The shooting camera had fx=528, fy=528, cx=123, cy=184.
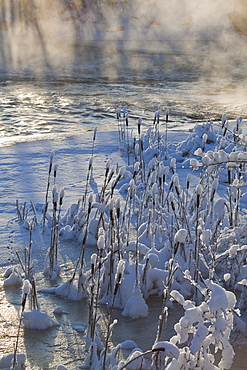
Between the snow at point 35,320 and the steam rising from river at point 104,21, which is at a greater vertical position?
the steam rising from river at point 104,21

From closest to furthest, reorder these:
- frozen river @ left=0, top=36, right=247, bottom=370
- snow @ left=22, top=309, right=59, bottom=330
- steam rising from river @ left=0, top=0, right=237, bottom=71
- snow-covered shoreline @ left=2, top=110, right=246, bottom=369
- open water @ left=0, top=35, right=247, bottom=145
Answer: snow-covered shoreline @ left=2, top=110, right=246, bottom=369 < snow @ left=22, top=309, right=59, bottom=330 < frozen river @ left=0, top=36, right=247, bottom=370 < open water @ left=0, top=35, right=247, bottom=145 < steam rising from river @ left=0, top=0, right=237, bottom=71

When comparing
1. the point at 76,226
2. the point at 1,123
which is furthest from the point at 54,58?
the point at 76,226

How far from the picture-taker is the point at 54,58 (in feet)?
65.1

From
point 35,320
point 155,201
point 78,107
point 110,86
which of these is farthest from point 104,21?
point 35,320

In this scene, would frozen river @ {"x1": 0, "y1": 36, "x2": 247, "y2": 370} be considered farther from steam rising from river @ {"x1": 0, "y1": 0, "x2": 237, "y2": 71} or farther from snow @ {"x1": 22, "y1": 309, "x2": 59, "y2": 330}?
steam rising from river @ {"x1": 0, "y1": 0, "x2": 237, "y2": 71}

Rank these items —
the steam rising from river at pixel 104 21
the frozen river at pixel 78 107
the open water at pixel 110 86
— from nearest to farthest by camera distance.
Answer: the frozen river at pixel 78 107 < the open water at pixel 110 86 < the steam rising from river at pixel 104 21

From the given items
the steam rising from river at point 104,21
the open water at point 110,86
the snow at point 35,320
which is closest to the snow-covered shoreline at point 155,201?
the snow at point 35,320

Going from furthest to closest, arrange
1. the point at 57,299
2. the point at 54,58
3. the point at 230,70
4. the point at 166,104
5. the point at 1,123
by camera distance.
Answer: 1. the point at 54,58
2. the point at 230,70
3. the point at 166,104
4. the point at 1,123
5. the point at 57,299

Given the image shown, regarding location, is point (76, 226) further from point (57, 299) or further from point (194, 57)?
point (194, 57)

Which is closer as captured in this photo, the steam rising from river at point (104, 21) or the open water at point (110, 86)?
the open water at point (110, 86)

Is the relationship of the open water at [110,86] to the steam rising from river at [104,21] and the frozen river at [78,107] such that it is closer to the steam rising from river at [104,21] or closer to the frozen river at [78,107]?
the frozen river at [78,107]

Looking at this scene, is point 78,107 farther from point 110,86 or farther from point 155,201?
point 155,201

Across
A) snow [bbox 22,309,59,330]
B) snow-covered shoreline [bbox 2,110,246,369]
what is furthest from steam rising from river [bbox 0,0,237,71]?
snow [bbox 22,309,59,330]

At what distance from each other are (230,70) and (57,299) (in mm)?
16355
